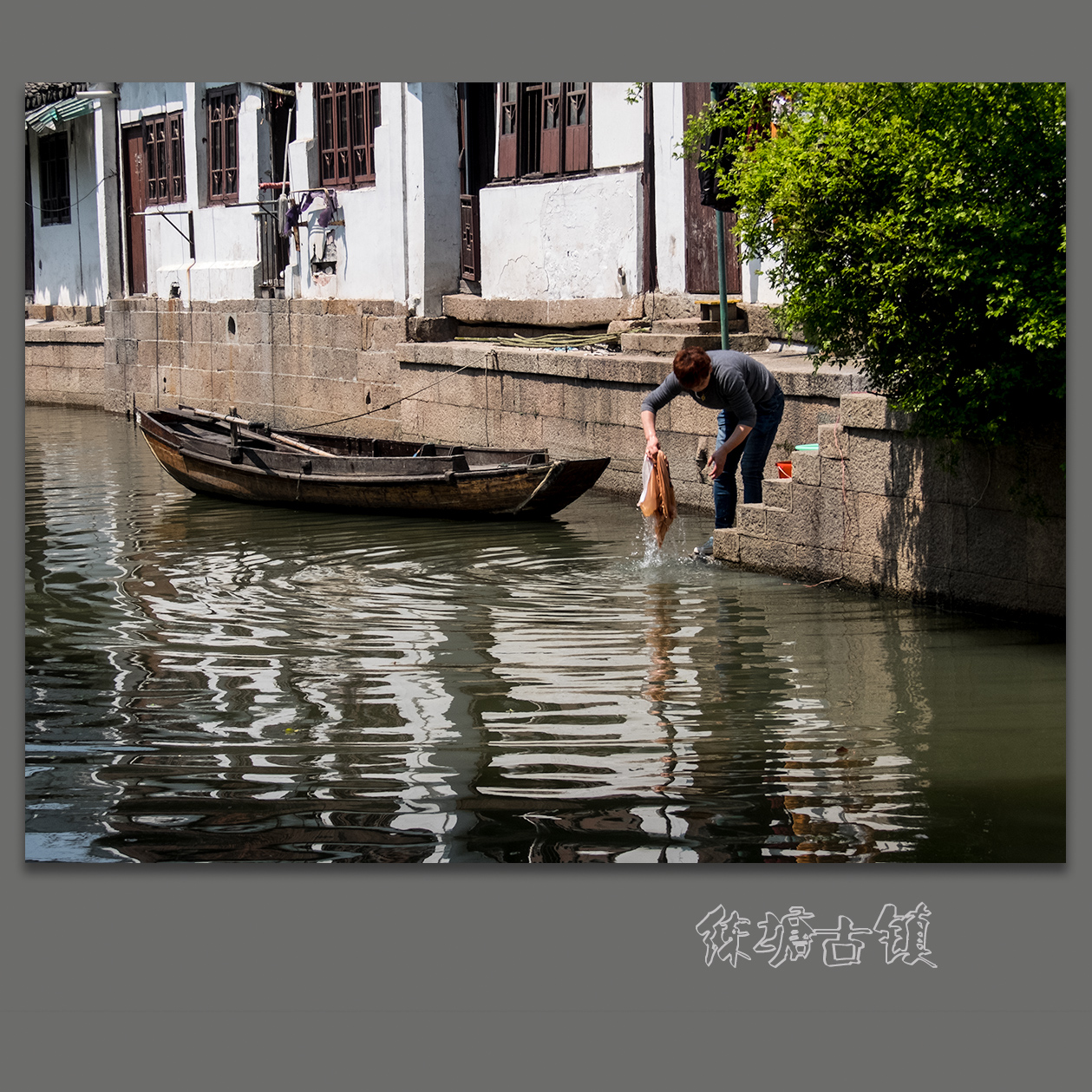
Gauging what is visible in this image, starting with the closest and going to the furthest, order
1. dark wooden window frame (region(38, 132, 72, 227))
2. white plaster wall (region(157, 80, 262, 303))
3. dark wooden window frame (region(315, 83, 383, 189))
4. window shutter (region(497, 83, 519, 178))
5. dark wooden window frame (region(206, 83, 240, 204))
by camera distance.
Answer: window shutter (region(497, 83, 519, 178)) < dark wooden window frame (region(315, 83, 383, 189)) < white plaster wall (region(157, 80, 262, 303)) < dark wooden window frame (region(206, 83, 240, 204)) < dark wooden window frame (region(38, 132, 72, 227))

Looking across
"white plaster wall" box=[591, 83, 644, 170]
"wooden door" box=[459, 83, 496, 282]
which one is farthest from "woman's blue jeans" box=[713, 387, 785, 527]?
"wooden door" box=[459, 83, 496, 282]

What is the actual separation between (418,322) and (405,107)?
2.38 metres

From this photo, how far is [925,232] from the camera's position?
21.9 feet

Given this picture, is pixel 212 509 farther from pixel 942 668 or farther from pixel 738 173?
pixel 942 668

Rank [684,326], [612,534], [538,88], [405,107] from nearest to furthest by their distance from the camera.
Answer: [612,534]
[684,326]
[538,88]
[405,107]

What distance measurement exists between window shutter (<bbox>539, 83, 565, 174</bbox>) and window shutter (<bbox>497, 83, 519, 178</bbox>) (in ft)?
1.76

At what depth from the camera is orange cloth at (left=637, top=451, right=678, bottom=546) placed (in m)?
8.75

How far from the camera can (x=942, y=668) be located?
22.2 feet

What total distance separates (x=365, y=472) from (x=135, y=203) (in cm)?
1264

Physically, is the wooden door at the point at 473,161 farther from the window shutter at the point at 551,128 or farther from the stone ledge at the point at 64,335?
the stone ledge at the point at 64,335

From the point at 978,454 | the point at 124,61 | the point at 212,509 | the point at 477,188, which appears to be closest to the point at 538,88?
the point at 477,188

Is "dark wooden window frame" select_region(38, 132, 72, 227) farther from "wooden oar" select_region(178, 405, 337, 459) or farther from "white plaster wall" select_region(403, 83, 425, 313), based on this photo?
"wooden oar" select_region(178, 405, 337, 459)

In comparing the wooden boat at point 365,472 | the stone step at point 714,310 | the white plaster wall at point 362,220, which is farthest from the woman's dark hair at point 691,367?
the white plaster wall at point 362,220

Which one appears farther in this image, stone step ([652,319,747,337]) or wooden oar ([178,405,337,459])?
wooden oar ([178,405,337,459])
